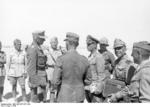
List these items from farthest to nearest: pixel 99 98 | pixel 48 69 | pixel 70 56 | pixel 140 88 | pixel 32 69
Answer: pixel 48 69, pixel 32 69, pixel 99 98, pixel 70 56, pixel 140 88

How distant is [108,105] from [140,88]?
0.40 metres

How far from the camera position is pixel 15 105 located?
4047 millimetres

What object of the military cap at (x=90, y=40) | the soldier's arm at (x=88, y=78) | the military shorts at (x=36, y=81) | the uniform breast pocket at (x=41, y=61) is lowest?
the military shorts at (x=36, y=81)

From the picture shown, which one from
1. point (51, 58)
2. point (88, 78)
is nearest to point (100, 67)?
point (88, 78)

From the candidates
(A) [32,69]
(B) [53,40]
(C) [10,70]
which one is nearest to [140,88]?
(A) [32,69]

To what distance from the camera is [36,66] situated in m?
7.15

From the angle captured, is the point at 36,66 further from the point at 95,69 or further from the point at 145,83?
the point at 145,83

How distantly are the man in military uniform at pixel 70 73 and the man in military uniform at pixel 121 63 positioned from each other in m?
0.58

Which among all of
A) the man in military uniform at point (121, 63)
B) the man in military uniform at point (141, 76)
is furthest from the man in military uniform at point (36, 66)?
the man in military uniform at point (141, 76)

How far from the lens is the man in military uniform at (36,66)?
276 inches

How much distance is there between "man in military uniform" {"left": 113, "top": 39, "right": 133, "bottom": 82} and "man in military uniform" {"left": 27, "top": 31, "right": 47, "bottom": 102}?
1.56 metres

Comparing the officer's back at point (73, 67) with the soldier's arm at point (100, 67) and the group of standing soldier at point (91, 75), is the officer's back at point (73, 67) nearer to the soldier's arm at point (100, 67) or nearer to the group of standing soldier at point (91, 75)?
the group of standing soldier at point (91, 75)

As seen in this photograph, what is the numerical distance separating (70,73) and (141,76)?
1662mm

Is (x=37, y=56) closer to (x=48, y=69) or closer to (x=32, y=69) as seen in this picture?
(x=32, y=69)
